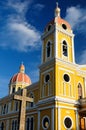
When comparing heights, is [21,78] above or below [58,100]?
above

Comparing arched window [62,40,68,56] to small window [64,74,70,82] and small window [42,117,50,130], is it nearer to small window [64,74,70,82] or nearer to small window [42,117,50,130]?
small window [64,74,70,82]

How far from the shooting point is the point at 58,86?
71.1ft

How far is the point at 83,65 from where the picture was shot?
25.6 meters

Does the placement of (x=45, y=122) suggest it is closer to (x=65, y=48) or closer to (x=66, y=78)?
(x=66, y=78)

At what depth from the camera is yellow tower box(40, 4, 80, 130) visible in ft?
69.2

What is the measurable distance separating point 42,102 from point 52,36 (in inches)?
296

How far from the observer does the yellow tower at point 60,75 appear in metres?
21.1

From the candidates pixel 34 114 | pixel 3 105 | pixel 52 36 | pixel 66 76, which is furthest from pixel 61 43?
pixel 3 105

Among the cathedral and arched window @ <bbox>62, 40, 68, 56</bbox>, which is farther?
arched window @ <bbox>62, 40, 68, 56</bbox>

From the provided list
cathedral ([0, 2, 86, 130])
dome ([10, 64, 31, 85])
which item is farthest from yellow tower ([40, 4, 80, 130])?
dome ([10, 64, 31, 85])

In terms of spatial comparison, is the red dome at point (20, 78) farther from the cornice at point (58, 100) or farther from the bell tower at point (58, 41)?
the cornice at point (58, 100)

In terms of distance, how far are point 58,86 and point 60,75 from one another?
128cm

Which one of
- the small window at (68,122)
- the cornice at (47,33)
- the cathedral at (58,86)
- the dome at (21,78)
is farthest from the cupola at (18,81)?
the small window at (68,122)

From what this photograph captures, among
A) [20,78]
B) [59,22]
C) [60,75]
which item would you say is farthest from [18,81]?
[60,75]
